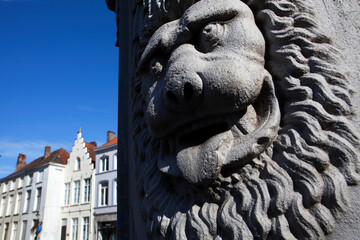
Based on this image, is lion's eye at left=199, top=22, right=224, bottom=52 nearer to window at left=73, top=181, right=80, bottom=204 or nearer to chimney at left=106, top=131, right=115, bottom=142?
window at left=73, top=181, right=80, bottom=204

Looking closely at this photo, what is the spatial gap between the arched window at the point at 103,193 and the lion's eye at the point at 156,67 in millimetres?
20354

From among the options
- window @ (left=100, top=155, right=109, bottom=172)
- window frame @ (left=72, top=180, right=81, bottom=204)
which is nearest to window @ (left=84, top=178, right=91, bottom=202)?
window frame @ (left=72, top=180, right=81, bottom=204)

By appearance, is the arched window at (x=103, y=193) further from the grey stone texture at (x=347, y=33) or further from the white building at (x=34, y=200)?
the grey stone texture at (x=347, y=33)

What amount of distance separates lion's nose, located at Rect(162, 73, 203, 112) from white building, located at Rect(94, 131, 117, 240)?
19.3 m

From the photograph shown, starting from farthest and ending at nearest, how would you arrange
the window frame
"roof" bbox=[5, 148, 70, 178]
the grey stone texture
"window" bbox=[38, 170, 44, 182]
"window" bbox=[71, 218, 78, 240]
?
"roof" bbox=[5, 148, 70, 178] < "window" bbox=[38, 170, 44, 182] < the window frame < "window" bbox=[71, 218, 78, 240] < the grey stone texture

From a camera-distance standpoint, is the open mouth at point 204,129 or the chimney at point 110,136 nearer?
the open mouth at point 204,129

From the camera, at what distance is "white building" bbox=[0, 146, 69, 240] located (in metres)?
24.1

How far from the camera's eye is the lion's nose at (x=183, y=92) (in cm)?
114

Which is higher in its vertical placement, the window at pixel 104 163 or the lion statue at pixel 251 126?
the window at pixel 104 163

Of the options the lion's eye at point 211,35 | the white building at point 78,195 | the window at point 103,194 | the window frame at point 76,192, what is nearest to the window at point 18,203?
the white building at point 78,195

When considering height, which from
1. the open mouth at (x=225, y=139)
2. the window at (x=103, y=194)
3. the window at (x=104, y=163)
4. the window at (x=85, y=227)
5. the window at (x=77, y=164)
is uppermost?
the window at (x=77, y=164)

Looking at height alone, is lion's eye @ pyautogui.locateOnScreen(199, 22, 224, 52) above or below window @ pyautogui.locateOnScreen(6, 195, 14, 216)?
below

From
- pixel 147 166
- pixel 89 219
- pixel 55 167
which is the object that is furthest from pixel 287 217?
pixel 55 167

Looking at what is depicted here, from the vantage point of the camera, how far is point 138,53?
1832 millimetres
